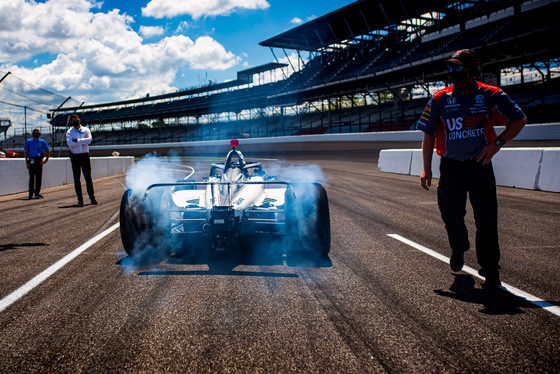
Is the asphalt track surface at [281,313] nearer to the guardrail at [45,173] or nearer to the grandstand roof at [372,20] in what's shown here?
the guardrail at [45,173]

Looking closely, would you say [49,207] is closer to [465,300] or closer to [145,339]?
[145,339]

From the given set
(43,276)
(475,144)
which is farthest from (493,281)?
(43,276)

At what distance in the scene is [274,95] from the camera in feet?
153

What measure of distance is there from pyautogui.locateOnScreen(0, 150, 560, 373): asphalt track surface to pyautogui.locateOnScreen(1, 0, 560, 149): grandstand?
19629 millimetres

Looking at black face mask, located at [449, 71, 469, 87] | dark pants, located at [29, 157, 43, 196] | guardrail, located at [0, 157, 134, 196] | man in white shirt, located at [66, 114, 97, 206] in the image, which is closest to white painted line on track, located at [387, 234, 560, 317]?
black face mask, located at [449, 71, 469, 87]

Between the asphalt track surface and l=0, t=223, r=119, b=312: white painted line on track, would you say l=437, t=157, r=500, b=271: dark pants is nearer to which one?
the asphalt track surface

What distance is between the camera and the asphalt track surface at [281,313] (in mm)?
2180

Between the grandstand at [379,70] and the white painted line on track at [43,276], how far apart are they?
2097cm

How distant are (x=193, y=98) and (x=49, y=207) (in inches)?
2252

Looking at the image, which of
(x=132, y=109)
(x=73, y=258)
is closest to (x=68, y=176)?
(x=73, y=258)

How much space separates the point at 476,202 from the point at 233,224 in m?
2.16

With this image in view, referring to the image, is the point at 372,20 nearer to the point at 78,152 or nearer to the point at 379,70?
the point at 379,70

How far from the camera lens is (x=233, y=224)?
152 inches

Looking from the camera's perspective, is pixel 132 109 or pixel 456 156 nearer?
pixel 456 156
